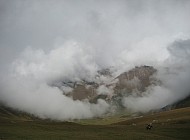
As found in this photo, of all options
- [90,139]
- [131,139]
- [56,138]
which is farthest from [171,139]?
[56,138]

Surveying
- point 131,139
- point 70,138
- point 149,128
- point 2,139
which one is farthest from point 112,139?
point 149,128

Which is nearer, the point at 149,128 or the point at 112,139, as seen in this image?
the point at 112,139

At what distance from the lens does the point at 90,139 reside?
2953 inches

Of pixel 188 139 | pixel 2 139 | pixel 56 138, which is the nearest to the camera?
pixel 2 139

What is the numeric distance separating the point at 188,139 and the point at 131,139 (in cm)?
1443

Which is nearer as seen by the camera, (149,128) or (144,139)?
(144,139)

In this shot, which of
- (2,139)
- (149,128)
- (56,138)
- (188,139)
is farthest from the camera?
(149,128)

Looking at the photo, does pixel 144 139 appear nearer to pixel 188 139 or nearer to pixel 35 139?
pixel 188 139

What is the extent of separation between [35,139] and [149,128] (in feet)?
156

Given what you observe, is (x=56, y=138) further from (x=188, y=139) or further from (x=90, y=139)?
(x=188, y=139)

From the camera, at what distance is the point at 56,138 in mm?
74500

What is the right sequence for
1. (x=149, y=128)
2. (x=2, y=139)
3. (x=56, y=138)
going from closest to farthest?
(x=2, y=139)
(x=56, y=138)
(x=149, y=128)

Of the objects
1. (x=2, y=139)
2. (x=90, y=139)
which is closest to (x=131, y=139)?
(x=90, y=139)

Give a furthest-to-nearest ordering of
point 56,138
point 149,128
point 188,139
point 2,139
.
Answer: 1. point 149,128
2. point 188,139
3. point 56,138
4. point 2,139
